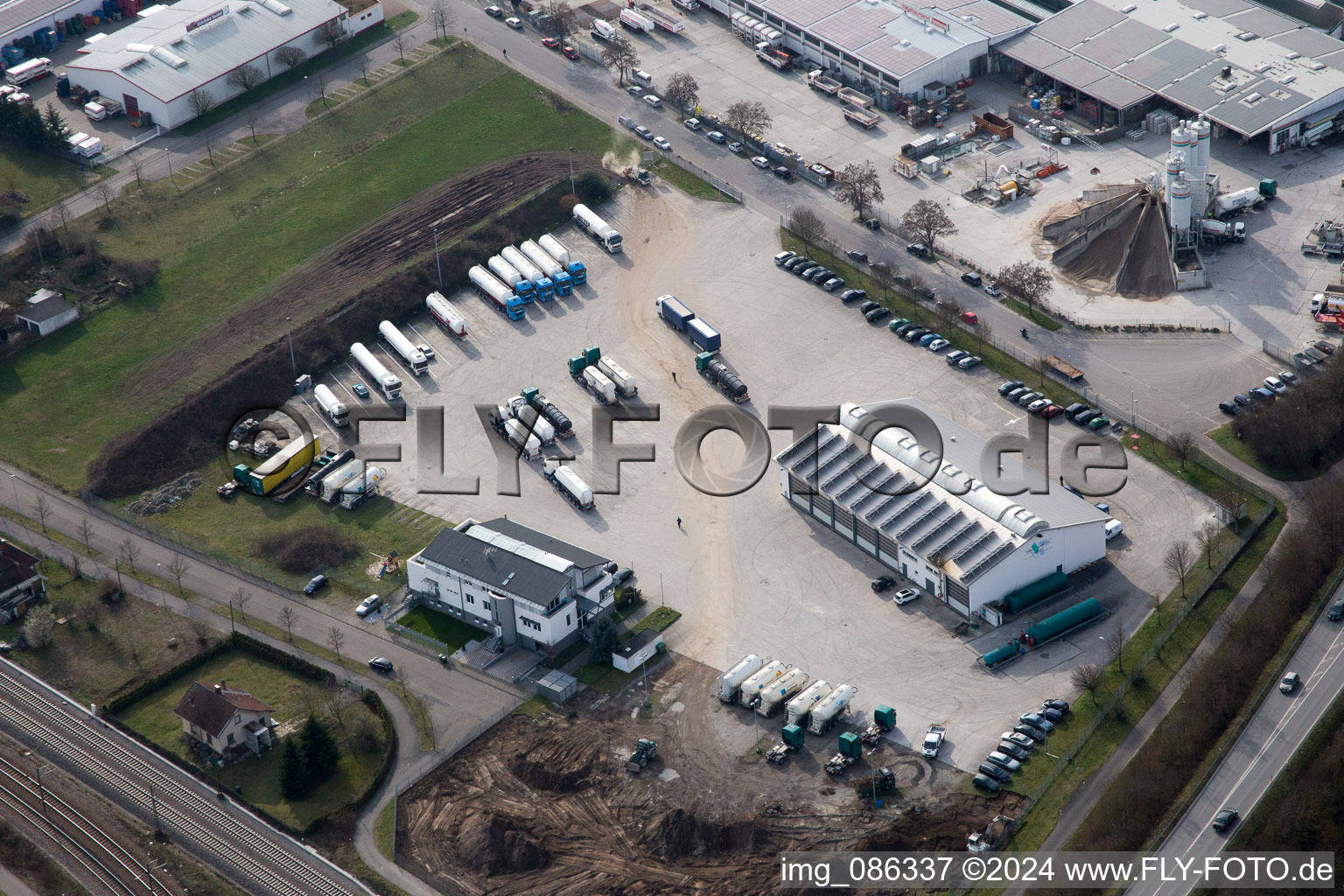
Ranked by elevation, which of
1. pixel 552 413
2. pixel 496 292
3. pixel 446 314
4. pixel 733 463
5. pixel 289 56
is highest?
pixel 289 56

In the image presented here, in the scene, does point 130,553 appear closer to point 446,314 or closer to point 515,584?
point 515,584

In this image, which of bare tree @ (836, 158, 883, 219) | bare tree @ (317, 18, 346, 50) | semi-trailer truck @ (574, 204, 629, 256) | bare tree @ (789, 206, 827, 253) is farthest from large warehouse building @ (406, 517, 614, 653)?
bare tree @ (317, 18, 346, 50)

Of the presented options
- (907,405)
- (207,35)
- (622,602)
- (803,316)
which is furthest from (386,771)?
(207,35)

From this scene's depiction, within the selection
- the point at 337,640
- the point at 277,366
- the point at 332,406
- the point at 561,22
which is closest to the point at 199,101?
the point at 561,22

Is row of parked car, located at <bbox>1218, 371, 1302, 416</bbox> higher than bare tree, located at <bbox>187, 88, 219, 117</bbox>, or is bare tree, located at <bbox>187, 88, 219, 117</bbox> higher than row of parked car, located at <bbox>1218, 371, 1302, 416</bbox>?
bare tree, located at <bbox>187, 88, 219, 117</bbox>

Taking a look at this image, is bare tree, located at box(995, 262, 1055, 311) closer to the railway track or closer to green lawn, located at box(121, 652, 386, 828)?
green lawn, located at box(121, 652, 386, 828)

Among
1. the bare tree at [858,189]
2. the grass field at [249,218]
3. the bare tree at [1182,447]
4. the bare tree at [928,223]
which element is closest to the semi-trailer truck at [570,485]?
the grass field at [249,218]
